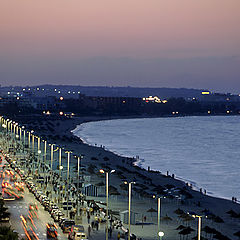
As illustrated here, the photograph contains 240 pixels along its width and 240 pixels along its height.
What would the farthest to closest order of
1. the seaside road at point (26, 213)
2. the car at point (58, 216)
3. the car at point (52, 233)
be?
the car at point (58, 216), the seaside road at point (26, 213), the car at point (52, 233)

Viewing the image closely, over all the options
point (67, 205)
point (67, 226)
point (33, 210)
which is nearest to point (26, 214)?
point (33, 210)

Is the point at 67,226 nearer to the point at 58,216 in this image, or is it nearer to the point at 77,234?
A: the point at 77,234

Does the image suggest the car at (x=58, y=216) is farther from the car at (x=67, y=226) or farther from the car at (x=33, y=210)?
the car at (x=67, y=226)

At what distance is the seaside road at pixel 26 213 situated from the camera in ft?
120

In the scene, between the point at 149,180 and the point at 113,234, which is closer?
the point at 113,234

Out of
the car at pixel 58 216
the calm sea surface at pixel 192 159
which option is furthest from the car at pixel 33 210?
the calm sea surface at pixel 192 159

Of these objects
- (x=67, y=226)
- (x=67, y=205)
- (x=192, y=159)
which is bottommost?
(x=192, y=159)

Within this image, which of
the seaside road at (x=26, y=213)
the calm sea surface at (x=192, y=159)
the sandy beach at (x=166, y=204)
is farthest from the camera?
the calm sea surface at (x=192, y=159)

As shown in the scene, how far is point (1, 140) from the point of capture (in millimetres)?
106625

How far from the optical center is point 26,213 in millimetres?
42812

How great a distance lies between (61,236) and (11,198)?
13.5m

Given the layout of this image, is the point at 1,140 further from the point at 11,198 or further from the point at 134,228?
the point at 134,228

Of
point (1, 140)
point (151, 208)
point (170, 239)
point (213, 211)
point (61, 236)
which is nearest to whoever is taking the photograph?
point (61, 236)

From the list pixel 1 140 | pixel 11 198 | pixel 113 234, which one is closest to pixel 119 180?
pixel 11 198
